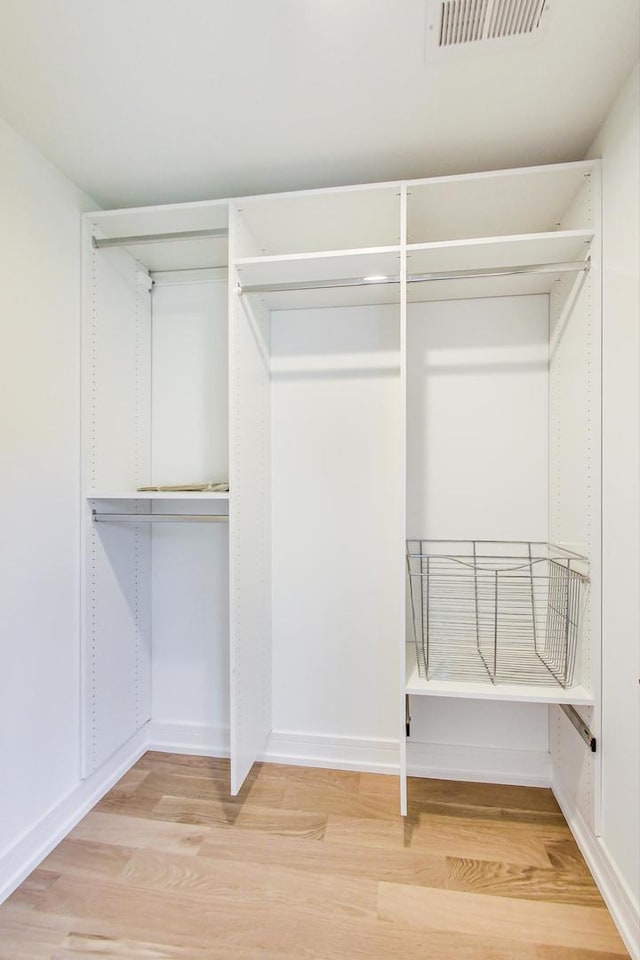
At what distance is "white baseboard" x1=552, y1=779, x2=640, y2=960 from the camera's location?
126cm

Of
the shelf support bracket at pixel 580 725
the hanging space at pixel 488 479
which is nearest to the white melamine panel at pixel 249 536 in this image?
the hanging space at pixel 488 479

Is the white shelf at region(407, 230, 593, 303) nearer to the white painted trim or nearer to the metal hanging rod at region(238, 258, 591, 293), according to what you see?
the metal hanging rod at region(238, 258, 591, 293)

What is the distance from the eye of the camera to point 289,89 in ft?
4.44

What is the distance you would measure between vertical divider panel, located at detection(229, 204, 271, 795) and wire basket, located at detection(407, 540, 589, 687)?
0.64 meters

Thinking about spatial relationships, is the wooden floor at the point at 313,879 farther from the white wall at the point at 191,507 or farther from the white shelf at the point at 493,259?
the white shelf at the point at 493,259

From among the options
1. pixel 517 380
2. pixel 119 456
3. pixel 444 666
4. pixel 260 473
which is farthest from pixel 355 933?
pixel 517 380

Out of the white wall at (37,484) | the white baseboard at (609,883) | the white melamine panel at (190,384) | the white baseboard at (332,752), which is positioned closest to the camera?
the white baseboard at (609,883)

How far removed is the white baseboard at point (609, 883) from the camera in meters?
1.26

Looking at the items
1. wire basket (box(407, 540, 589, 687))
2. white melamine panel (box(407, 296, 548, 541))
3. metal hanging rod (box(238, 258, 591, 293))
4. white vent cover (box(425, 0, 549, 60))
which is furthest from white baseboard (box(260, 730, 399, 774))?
white vent cover (box(425, 0, 549, 60))

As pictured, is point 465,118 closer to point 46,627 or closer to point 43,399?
point 43,399

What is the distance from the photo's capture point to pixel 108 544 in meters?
1.95

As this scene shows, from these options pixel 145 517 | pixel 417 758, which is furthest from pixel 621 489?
pixel 145 517

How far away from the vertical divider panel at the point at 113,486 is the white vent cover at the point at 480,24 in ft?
4.31

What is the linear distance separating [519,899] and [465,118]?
2.41 metres
